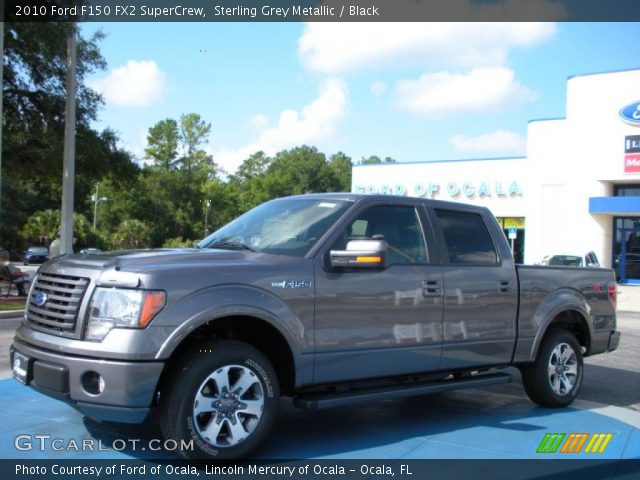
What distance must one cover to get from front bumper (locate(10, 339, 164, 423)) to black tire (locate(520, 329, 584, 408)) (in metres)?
3.93

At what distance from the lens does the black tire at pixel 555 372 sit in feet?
21.8

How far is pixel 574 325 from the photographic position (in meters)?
7.26

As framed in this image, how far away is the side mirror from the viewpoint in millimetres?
4910

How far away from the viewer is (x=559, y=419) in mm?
6395

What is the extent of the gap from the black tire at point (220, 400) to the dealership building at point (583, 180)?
102 ft

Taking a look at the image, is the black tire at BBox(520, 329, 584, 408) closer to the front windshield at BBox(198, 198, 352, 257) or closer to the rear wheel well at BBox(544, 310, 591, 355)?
the rear wheel well at BBox(544, 310, 591, 355)

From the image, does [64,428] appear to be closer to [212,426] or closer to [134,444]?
[134,444]

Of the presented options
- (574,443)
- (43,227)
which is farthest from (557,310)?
(43,227)

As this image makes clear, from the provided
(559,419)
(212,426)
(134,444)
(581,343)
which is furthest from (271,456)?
(581,343)

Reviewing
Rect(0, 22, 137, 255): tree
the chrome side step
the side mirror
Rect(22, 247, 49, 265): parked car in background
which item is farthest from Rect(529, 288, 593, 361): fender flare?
Rect(22, 247, 49, 265): parked car in background

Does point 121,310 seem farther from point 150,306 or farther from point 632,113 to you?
point 632,113

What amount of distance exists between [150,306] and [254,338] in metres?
0.98

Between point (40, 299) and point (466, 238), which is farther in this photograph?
point (466, 238)

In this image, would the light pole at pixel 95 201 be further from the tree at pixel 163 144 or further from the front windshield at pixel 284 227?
the front windshield at pixel 284 227
